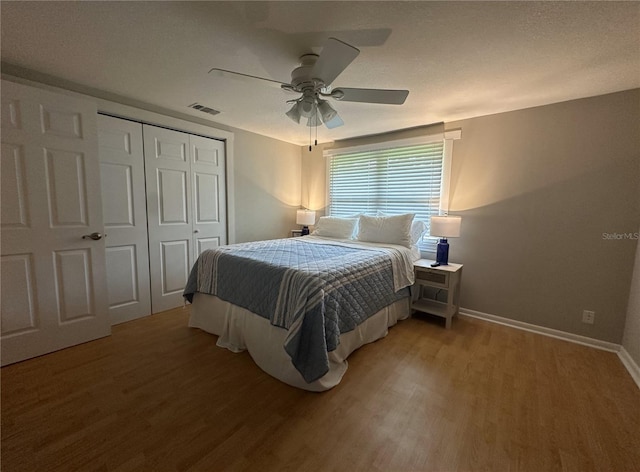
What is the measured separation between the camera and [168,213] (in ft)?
9.88

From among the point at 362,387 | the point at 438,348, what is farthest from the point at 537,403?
the point at 362,387

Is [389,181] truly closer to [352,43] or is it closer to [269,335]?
[352,43]

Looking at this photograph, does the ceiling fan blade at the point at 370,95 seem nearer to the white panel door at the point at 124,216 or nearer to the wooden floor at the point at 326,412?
the wooden floor at the point at 326,412

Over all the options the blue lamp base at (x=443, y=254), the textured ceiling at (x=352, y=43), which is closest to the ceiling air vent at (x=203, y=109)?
the textured ceiling at (x=352, y=43)

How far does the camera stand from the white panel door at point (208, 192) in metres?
3.21

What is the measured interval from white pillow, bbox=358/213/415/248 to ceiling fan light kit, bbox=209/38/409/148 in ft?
4.96

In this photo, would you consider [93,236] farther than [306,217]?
No

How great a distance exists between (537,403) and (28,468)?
2.77 m

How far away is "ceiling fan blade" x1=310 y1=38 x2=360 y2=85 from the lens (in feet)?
4.44

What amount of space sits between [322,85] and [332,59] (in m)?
0.32

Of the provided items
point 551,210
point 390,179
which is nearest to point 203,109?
point 390,179

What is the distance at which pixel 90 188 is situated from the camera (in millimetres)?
2266

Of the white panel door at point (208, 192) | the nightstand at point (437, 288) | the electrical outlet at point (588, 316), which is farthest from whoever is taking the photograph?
the white panel door at point (208, 192)

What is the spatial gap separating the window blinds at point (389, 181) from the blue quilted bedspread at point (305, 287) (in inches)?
43.9
